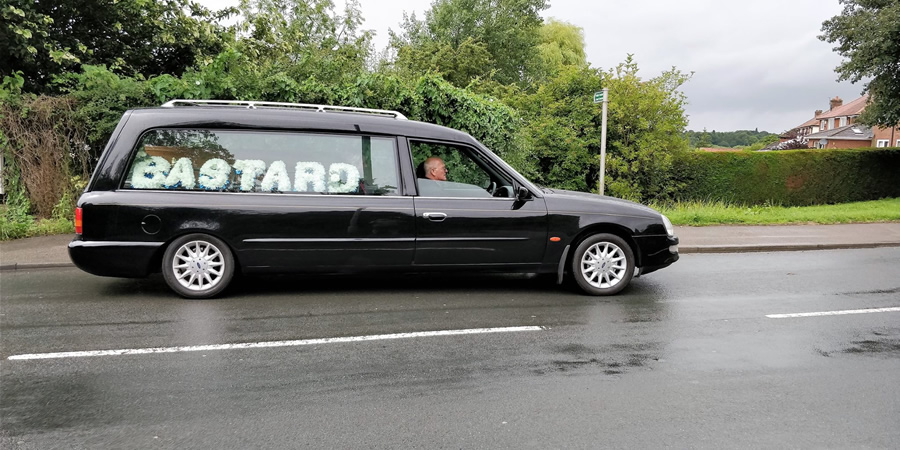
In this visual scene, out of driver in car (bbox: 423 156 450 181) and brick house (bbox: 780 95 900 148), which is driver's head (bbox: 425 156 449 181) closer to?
driver in car (bbox: 423 156 450 181)

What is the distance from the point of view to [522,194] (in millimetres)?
6629

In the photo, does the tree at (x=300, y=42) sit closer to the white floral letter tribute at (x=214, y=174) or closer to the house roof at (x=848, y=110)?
the white floral letter tribute at (x=214, y=174)

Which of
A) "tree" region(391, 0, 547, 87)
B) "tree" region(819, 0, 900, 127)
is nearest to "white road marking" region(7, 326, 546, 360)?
"tree" region(819, 0, 900, 127)

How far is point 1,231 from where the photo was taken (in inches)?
380

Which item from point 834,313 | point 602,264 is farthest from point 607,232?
point 834,313

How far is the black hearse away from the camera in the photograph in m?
6.14

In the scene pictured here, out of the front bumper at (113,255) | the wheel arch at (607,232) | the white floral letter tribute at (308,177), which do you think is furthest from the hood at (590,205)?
the front bumper at (113,255)

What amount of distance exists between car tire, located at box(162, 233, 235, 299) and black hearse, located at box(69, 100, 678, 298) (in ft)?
0.04

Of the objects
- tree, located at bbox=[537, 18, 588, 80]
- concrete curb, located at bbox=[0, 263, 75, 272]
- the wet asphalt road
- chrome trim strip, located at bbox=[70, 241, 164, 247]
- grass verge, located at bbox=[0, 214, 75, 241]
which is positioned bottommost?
the wet asphalt road

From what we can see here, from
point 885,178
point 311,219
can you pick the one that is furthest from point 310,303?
point 885,178

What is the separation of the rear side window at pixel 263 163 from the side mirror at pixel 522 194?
1308 millimetres

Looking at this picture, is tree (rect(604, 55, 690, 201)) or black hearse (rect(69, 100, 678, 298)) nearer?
black hearse (rect(69, 100, 678, 298))

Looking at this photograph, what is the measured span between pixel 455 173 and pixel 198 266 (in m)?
2.85

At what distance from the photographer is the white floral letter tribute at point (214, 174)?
6281 mm
